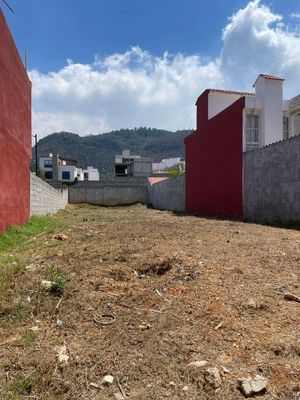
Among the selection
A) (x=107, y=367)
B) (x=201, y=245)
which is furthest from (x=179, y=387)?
(x=201, y=245)

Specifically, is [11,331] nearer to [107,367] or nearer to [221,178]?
[107,367]

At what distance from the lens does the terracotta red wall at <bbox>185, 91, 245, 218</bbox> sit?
51.8 feet

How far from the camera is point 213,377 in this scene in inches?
100

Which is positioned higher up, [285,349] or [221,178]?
[221,178]

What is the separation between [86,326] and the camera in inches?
135

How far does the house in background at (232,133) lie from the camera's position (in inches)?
602

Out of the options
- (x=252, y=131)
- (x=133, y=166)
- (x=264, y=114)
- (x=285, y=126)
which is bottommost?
(x=252, y=131)

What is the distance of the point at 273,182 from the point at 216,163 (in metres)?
5.68

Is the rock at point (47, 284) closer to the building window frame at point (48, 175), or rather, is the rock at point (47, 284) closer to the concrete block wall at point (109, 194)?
the concrete block wall at point (109, 194)

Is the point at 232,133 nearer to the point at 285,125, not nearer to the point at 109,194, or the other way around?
the point at 285,125

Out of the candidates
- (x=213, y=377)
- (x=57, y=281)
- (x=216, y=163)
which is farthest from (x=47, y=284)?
(x=216, y=163)

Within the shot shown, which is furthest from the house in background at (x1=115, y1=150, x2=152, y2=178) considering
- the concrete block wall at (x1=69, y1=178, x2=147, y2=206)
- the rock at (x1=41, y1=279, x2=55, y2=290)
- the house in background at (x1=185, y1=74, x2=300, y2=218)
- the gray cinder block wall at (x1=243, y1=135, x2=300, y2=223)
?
the rock at (x1=41, y1=279, x2=55, y2=290)

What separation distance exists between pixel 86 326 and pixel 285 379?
172cm

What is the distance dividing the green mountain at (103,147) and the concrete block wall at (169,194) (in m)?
89.7
